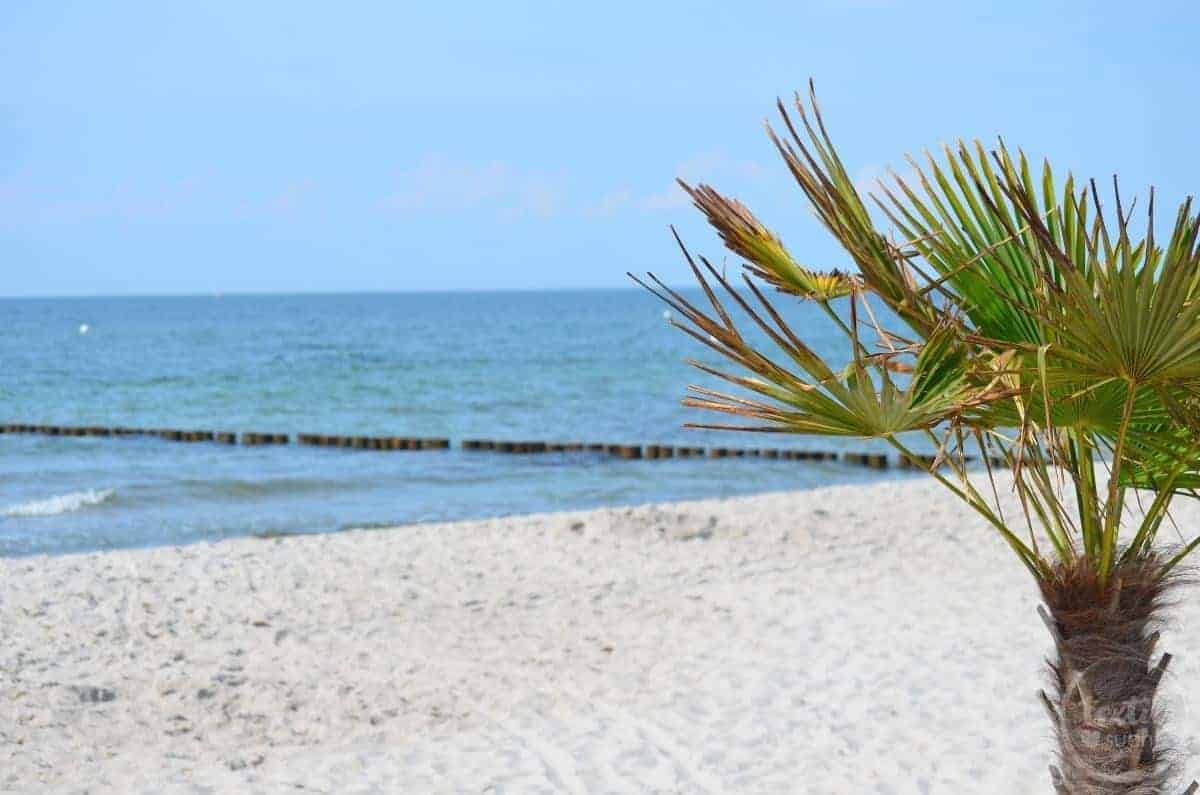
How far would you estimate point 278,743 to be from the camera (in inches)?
240

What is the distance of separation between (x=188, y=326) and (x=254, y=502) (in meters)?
66.6

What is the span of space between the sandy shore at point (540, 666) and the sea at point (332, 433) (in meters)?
3.45

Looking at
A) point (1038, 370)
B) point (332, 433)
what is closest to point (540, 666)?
point (1038, 370)

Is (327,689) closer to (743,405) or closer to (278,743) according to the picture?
(278,743)

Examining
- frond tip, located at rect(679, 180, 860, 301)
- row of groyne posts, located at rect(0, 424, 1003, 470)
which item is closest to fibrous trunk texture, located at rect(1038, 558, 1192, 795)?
frond tip, located at rect(679, 180, 860, 301)

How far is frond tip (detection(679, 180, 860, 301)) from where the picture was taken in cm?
320

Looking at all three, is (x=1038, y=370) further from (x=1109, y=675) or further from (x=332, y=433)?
(x=332, y=433)

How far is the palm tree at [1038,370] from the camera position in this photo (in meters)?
2.68

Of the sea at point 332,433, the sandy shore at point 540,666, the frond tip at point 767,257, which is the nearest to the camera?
the frond tip at point 767,257

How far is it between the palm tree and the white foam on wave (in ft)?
44.7

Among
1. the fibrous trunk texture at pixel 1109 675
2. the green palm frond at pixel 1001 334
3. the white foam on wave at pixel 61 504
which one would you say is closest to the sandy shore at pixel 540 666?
the fibrous trunk texture at pixel 1109 675

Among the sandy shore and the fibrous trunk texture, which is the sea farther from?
the fibrous trunk texture

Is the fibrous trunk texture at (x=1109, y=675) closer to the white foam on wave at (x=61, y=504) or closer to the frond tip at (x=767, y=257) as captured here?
the frond tip at (x=767, y=257)

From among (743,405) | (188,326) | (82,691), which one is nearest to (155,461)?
(82,691)
